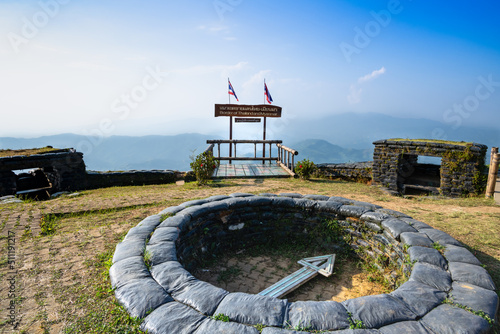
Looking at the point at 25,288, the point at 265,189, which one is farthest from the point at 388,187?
the point at 25,288

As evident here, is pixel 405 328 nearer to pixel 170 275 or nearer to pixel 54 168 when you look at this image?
pixel 170 275

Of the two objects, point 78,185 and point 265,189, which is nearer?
point 265,189

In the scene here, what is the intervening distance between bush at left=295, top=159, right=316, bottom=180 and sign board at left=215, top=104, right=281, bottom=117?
4.45 meters

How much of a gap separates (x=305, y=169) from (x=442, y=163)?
4.83 meters

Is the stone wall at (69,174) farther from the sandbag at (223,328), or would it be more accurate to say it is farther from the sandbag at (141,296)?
the sandbag at (223,328)

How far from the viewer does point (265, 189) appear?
8.88 m

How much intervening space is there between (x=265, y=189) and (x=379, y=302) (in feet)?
21.4

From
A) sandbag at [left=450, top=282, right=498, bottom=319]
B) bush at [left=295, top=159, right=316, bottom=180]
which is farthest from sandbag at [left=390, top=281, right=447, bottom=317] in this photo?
bush at [left=295, top=159, right=316, bottom=180]

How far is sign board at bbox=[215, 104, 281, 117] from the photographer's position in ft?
45.8

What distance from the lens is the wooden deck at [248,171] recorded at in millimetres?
11266

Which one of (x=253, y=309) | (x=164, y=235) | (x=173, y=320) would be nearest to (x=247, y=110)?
(x=164, y=235)

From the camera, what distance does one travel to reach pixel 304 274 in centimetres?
428

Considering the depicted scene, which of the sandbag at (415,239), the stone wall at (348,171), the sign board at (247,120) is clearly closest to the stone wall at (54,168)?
the sign board at (247,120)

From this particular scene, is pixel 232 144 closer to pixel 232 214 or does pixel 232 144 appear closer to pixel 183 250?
pixel 232 214
